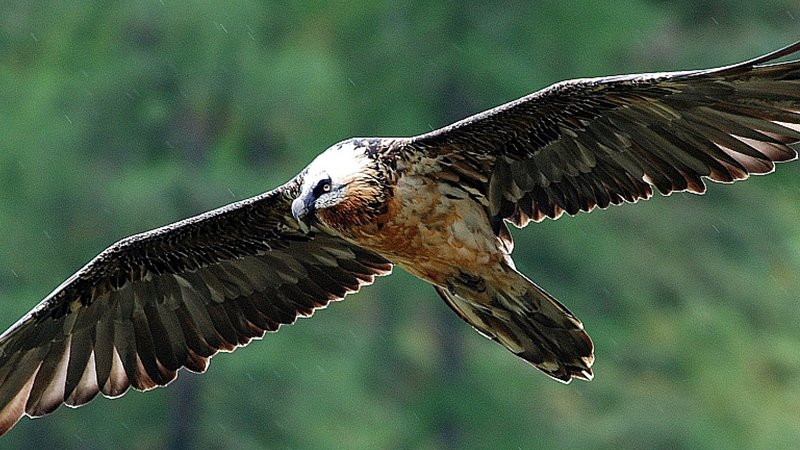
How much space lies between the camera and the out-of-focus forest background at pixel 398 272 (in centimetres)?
1720

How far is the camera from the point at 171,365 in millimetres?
7422

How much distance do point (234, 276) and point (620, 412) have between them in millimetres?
10343

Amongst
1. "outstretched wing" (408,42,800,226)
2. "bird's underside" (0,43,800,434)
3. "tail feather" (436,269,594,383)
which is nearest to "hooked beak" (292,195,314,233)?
"bird's underside" (0,43,800,434)

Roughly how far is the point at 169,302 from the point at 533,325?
164 centimetres

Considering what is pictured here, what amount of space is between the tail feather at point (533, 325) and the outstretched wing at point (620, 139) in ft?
0.95

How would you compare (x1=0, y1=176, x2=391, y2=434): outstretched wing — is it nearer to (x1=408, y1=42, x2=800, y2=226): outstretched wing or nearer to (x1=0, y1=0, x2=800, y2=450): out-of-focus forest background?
(x1=408, y1=42, x2=800, y2=226): outstretched wing

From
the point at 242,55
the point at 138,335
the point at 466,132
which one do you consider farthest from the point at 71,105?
the point at 466,132

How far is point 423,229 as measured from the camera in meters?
6.61

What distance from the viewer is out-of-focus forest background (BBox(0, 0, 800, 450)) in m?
17.2

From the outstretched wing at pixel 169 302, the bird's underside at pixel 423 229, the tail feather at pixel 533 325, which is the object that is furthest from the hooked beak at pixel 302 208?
the tail feather at pixel 533 325

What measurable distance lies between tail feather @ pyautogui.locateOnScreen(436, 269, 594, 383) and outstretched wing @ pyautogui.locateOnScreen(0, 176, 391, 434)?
2.35 feet

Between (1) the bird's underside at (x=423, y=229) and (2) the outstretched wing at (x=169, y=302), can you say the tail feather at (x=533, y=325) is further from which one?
(2) the outstretched wing at (x=169, y=302)

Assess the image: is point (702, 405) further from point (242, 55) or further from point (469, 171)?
point (469, 171)

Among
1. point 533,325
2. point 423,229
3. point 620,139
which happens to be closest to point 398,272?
point 533,325
